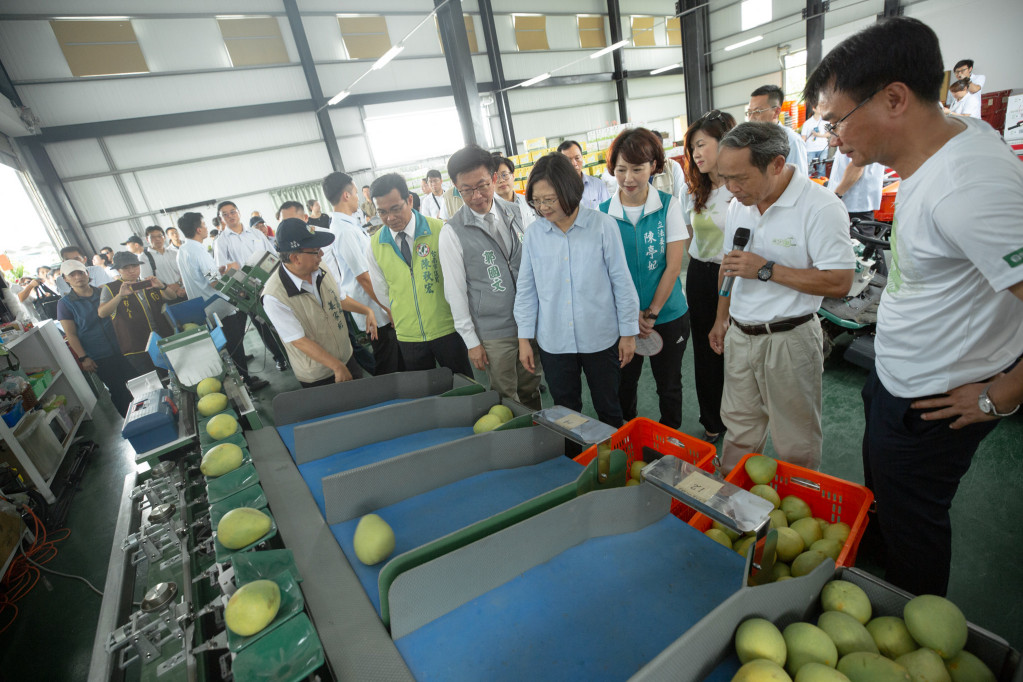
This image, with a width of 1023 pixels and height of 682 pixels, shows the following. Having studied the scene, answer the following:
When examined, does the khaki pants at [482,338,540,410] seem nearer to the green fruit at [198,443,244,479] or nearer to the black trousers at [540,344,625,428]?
the black trousers at [540,344,625,428]

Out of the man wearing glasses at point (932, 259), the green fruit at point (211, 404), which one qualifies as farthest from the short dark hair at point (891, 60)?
→ the green fruit at point (211, 404)

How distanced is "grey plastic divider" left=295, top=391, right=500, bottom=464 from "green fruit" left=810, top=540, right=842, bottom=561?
1.05m

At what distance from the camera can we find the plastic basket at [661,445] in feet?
4.92

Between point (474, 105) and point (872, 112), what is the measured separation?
721 centimetres

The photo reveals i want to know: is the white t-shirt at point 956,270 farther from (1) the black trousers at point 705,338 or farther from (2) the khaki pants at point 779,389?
(1) the black trousers at point 705,338

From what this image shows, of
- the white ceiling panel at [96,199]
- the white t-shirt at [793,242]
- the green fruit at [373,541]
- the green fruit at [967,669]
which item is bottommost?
the green fruit at [967,669]

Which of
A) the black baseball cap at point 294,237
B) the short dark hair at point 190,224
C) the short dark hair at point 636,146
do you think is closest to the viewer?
the short dark hair at point 636,146

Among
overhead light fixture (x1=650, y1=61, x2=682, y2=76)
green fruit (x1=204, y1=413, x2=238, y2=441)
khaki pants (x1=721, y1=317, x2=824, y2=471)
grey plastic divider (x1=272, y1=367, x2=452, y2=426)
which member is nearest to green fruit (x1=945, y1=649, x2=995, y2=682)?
khaki pants (x1=721, y1=317, x2=824, y2=471)

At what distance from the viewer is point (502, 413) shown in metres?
1.56

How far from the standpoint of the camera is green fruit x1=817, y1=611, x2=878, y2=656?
76cm

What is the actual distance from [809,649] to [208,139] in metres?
12.1

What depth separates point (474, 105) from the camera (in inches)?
286

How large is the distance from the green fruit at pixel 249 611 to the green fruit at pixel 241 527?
0.22 m

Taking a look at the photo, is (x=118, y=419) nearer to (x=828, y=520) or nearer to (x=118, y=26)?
(x=828, y=520)
